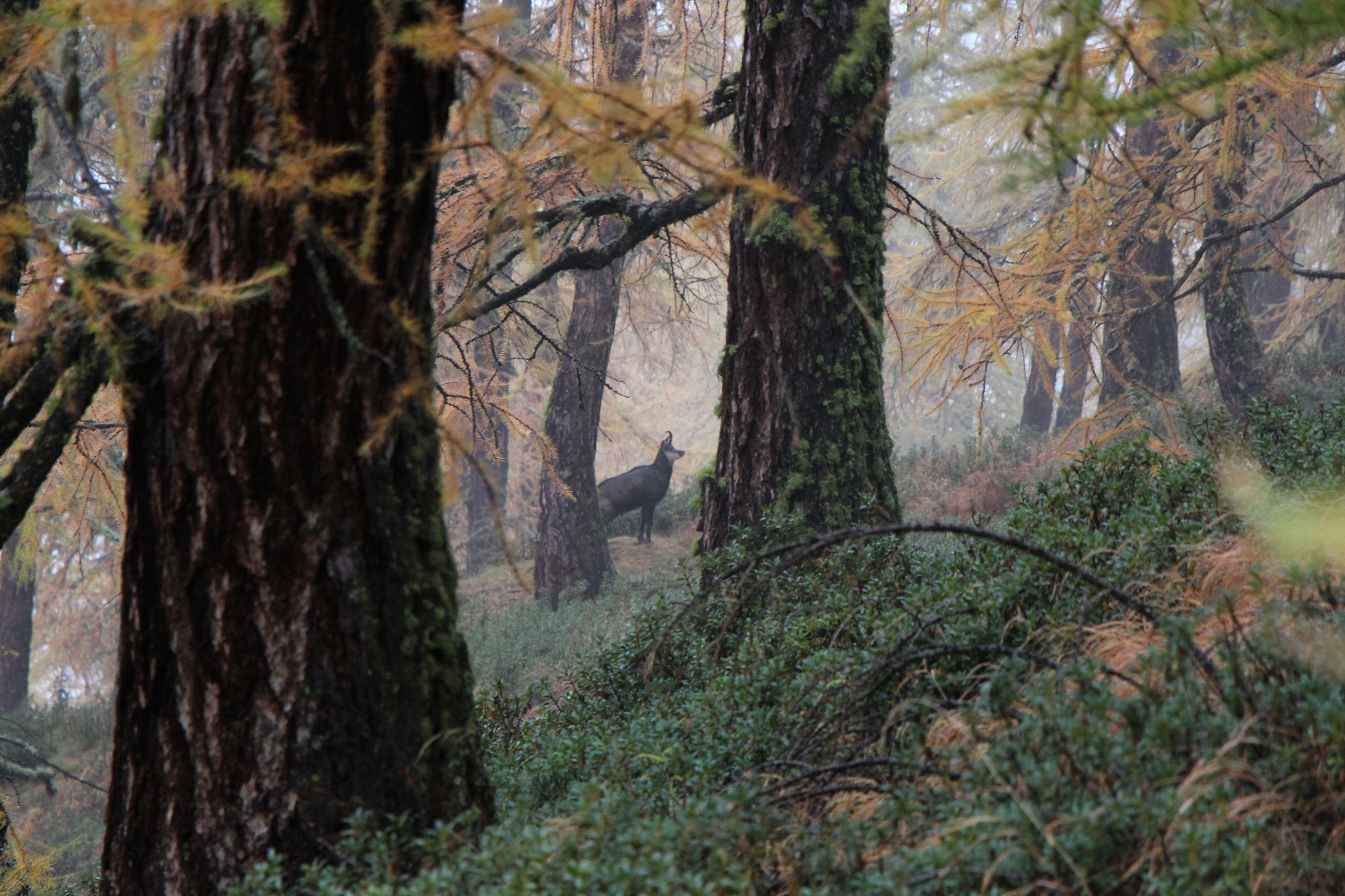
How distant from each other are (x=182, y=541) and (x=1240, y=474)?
3738 mm

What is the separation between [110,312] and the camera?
93.5 inches

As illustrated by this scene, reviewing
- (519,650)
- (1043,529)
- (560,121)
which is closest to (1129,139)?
(519,650)

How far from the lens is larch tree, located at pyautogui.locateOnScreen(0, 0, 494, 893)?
2.37 m

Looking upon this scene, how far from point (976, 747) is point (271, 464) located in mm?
1881

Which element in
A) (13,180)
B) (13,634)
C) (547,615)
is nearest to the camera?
(13,180)

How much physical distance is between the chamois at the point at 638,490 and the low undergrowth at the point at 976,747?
10682 mm

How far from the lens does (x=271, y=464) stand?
2.38 meters

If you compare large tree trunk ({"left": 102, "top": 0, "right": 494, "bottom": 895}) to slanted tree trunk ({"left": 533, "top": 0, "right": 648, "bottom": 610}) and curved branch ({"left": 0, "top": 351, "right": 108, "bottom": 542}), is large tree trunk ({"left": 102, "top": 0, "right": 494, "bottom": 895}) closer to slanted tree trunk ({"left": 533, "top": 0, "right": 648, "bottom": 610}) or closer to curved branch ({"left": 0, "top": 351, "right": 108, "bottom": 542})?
curved branch ({"left": 0, "top": 351, "right": 108, "bottom": 542})

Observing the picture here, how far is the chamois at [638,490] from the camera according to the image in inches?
575

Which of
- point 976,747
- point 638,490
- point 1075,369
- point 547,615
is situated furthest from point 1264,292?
point 976,747

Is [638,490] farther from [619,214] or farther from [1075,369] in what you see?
[619,214]

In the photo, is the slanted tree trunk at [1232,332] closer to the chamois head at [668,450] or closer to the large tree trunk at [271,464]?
the chamois head at [668,450]

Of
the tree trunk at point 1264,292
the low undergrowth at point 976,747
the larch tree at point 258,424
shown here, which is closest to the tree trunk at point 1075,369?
the tree trunk at point 1264,292

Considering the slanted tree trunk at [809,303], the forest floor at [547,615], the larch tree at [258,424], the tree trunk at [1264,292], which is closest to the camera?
the larch tree at [258,424]
